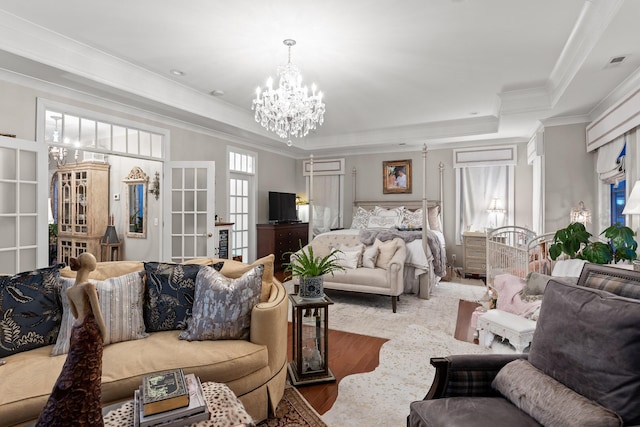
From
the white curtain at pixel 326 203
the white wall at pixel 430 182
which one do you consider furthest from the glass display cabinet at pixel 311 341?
the white curtain at pixel 326 203

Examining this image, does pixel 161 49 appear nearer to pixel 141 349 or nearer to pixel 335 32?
pixel 335 32

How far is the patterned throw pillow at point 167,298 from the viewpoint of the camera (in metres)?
2.10

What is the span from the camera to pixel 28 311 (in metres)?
1.83

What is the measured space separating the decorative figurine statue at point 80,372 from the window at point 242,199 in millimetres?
5095

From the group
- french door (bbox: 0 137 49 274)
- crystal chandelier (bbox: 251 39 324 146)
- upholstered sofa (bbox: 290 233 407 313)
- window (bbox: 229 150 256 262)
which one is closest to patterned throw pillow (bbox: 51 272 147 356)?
french door (bbox: 0 137 49 274)

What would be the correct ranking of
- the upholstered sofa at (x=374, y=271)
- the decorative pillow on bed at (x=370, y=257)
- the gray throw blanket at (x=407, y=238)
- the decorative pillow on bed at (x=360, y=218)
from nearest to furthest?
1. the upholstered sofa at (x=374, y=271)
2. the decorative pillow on bed at (x=370, y=257)
3. the gray throw blanket at (x=407, y=238)
4. the decorative pillow on bed at (x=360, y=218)

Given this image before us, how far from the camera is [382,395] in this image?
88.6 inches

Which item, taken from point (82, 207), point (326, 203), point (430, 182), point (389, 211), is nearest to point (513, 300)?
point (389, 211)

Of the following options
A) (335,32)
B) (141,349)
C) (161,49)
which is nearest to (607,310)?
(141,349)

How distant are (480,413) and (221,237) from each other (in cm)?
458

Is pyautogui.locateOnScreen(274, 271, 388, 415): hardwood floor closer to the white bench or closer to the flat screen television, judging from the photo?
the white bench

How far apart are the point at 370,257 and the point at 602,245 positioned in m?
2.40

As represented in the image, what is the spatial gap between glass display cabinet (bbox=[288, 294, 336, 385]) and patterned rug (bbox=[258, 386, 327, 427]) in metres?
0.19

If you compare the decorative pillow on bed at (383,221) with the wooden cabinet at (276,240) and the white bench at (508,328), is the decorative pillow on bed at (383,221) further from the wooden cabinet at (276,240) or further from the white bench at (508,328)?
the white bench at (508,328)
